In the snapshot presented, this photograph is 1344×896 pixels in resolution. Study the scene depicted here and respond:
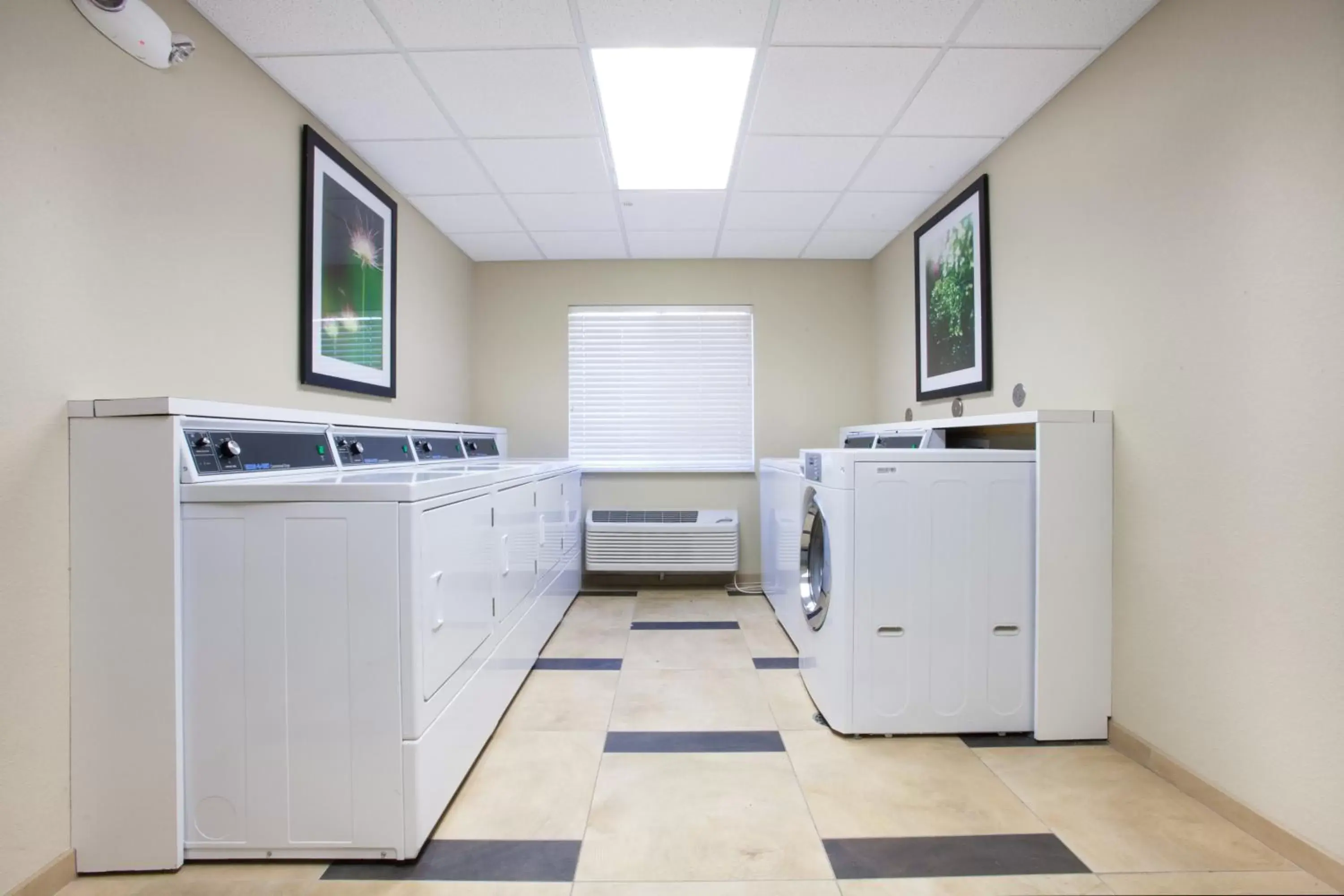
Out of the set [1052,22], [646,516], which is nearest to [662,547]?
[646,516]

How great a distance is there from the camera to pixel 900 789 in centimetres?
167

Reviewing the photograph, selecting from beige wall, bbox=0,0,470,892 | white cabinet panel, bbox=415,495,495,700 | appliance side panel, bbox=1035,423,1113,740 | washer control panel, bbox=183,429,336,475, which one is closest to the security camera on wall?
beige wall, bbox=0,0,470,892

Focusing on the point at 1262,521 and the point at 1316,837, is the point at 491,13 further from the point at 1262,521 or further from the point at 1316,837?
the point at 1316,837

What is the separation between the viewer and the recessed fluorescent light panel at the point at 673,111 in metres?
2.04

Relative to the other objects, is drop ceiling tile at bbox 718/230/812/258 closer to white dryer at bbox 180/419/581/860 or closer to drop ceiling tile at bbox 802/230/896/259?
drop ceiling tile at bbox 802/230/896/259

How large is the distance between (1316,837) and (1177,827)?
254 mm

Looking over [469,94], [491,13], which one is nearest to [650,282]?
[469,94]

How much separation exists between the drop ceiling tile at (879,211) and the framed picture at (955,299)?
0.40 feet

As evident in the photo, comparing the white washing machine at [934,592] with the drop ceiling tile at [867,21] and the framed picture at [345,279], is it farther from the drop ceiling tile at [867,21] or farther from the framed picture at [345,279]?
the framed picture at [345,279]

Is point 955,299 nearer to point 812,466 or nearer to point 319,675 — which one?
point 812,466

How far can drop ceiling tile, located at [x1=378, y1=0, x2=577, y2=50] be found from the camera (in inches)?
68.9

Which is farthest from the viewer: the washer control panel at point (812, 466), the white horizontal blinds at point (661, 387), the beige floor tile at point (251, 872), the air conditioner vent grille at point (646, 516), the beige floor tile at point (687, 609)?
the white horizontal blinds at point (661, 387)

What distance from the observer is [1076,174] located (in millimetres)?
2113

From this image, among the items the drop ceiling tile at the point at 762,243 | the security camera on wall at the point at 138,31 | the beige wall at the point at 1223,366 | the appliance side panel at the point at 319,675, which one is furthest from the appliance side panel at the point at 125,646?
the drop ceiling tile at the point at 762,243
